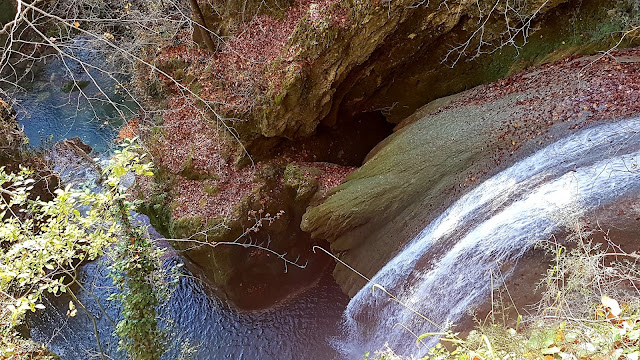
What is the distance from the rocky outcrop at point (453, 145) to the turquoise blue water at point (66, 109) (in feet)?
26.6

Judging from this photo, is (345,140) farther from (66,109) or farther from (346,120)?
(66,109)

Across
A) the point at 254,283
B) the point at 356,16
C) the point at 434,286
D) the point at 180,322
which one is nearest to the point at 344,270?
the point at 254,283

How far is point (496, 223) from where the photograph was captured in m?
6.48

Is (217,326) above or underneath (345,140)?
underneath

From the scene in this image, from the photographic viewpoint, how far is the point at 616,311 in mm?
2584

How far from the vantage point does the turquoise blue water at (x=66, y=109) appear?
549 inches

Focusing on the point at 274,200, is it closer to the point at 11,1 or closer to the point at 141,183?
the point at 141,183

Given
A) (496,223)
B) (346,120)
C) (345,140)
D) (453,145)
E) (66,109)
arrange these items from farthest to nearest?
(66,109)
(345,140)
(346,120)
(453,145)
(496,223)

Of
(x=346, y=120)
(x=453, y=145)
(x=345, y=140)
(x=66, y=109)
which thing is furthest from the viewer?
(x=66, y=109)

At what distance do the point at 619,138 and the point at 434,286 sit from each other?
3.54 metres

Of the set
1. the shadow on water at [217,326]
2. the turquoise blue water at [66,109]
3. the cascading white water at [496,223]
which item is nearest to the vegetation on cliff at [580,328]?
the cascading white water at [496,223]

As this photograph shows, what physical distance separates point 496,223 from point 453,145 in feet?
6.90

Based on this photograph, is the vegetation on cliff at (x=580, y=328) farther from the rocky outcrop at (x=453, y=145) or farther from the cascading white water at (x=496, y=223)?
the rocky outcrop at (x=453, y=145)

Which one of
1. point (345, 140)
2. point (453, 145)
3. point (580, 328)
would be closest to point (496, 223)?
point (453, 145)
